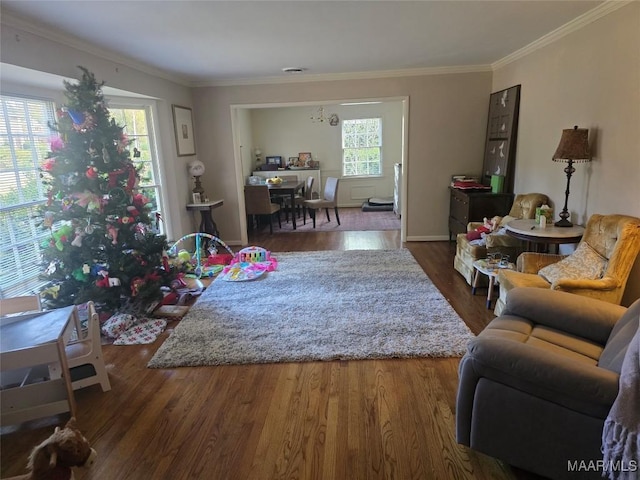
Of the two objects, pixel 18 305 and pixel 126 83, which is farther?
pixel 126 83

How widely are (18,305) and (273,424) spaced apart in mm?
1850

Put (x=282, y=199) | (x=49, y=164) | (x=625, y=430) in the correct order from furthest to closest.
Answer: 1. (x=282, y=199)
2. (x=49, y=164)
3. (x=625, y=430)

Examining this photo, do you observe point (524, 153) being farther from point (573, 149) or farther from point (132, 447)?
point (132, 447)

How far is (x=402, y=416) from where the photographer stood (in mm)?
2115

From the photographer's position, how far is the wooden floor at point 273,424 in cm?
180

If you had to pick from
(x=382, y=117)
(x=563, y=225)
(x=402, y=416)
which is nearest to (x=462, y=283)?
(x=563, y=225)

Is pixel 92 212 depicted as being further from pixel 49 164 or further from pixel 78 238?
pixel 49 164

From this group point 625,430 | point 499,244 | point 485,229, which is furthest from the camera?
point 485,229

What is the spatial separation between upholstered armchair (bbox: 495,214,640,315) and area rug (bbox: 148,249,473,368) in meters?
0.64

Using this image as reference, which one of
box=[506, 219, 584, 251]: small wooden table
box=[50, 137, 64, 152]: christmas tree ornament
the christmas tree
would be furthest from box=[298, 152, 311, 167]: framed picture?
box=[50, 137, 64, 152]: christmas tree ornament

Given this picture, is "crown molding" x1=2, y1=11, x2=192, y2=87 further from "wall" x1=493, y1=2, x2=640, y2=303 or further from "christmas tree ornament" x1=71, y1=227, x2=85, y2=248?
"wall" x1=493, y1=2, x2=640, y2=303

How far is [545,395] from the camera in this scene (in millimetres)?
1544

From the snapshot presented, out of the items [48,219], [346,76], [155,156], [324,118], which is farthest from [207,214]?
[324,118]

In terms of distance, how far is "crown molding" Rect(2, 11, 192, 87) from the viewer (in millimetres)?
2521
